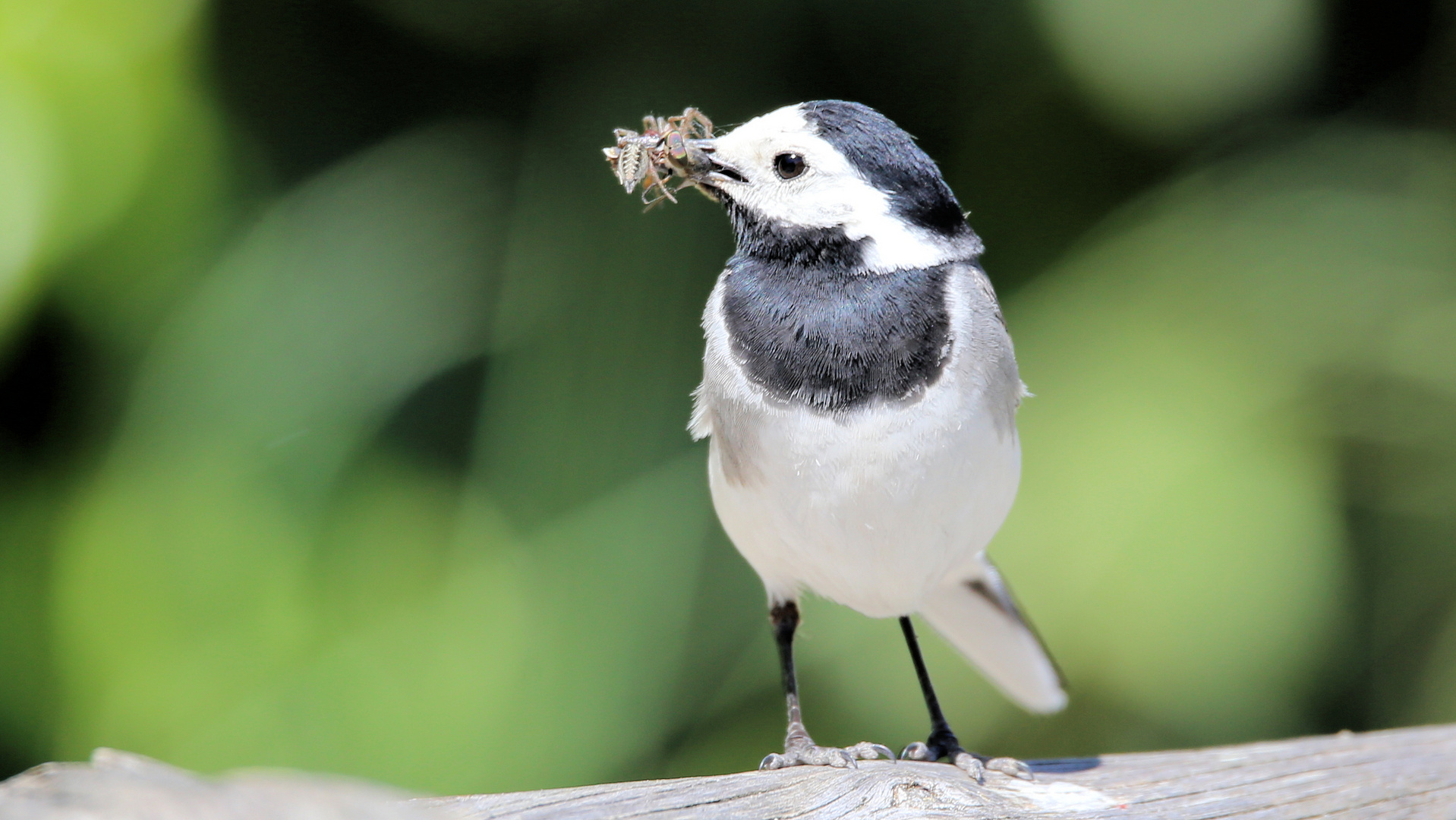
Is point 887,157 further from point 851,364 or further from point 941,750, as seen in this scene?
point 941,750

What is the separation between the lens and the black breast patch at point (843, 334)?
1036 mm

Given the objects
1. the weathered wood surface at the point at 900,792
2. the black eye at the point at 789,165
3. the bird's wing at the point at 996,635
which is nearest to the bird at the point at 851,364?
the black eye at the point at 789,165

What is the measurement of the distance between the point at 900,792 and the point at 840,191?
56 cm

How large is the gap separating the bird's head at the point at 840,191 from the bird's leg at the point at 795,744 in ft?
1.43

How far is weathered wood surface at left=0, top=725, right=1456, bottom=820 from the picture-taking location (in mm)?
646

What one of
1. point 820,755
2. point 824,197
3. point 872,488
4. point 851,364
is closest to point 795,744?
point 820,755

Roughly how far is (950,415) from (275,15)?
1695 mm

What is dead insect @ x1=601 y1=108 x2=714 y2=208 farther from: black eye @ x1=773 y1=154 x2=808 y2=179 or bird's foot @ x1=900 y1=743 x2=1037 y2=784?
bird's foot @ x1=900 y1=743 x2=1037 y2=784

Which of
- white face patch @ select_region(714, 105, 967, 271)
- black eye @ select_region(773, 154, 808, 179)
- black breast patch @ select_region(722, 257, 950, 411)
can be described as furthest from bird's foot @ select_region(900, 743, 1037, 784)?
black eye @ select_region(773, 154, 808, 179)

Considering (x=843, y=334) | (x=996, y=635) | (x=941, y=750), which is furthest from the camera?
(x=996, y=635)

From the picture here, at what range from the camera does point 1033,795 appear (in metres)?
1.08

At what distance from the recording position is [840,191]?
1069 mm

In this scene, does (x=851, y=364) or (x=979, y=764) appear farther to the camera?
(x=979, y=764)

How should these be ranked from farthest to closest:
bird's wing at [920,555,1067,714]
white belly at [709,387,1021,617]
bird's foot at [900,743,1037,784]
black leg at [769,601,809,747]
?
1. bird's wing at [920,555,1067,714]
2. black leg at [769,601,809,747]
3. bird's foot at [900,743,1037,784]
4. white belly at [709,387,1021,617]
